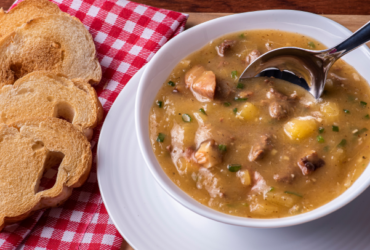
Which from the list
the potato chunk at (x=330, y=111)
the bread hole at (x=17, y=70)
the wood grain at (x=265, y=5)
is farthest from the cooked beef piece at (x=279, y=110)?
the bread hole at (x=17, y=70)

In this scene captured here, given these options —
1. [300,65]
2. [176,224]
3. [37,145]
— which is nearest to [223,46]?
[300,65]

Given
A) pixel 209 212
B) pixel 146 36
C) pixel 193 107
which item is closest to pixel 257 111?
pixel 193 107

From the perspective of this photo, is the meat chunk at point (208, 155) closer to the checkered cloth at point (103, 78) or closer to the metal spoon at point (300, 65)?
the metal spoon at point (300, 65)

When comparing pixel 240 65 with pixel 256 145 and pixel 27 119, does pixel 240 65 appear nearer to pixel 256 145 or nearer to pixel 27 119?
pixel 256 145

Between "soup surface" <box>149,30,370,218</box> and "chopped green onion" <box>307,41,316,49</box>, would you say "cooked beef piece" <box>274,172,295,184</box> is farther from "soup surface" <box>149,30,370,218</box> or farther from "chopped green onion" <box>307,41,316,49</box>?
"chopped green onion" <box>307,41,316,49</box>

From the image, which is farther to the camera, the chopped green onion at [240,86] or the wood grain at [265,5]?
the wood grain at [265,5]

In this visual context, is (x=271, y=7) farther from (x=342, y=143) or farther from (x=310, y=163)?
(x=310, y=163)
